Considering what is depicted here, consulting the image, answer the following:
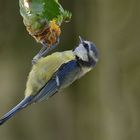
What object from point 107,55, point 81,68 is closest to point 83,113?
point 107,55

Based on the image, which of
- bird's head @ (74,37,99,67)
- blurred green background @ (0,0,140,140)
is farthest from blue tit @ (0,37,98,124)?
blurred green background @ (0,0,140,140)

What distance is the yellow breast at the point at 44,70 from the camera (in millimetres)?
1038

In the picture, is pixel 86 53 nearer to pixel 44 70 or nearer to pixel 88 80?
pixel 44 70

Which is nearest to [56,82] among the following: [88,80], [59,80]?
[59,80]

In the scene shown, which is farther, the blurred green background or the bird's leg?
the blurred green background

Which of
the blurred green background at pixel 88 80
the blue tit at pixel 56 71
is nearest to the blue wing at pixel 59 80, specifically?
the blue tit at pixel 56 71

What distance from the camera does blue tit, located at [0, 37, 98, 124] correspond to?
104 centimetres

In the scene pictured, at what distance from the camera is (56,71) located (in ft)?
3.50

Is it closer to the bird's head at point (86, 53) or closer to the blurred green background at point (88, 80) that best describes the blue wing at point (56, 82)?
the bird's head at point (86, 53)

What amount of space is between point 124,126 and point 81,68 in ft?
7.94

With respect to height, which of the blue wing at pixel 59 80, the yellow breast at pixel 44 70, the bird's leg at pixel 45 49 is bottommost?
the blue wing at pixel 59 80

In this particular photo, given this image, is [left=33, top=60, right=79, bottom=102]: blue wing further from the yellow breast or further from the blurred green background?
the blurred green background

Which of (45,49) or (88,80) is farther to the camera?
(88,80)

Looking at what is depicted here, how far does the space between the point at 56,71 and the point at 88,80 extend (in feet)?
8.17
